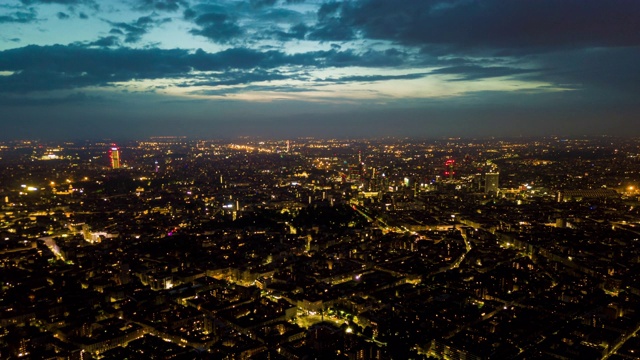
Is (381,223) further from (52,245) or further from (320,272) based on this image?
(52,245)

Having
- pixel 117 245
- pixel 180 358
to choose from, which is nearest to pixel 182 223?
pixel 117 245

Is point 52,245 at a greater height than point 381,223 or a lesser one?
greater

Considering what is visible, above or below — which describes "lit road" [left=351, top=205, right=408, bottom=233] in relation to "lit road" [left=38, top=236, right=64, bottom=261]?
below

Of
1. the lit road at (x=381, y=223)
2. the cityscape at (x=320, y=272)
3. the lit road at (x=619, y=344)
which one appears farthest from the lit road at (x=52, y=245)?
the lit road at (x=619, y=344)

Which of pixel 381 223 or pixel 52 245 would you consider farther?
pixel 381 223

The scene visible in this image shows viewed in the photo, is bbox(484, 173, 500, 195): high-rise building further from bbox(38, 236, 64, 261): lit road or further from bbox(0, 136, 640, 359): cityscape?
bbox(38, 236, 64, 261): lit road

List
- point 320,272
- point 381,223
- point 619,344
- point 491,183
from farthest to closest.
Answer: point 491,183 → point 381,223 → point 320,272 → point 619,344

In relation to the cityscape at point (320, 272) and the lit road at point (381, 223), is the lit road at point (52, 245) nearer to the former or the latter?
the cityscape at point (320, 272)

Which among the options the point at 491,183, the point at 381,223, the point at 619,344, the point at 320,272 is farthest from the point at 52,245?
the point at 491,183

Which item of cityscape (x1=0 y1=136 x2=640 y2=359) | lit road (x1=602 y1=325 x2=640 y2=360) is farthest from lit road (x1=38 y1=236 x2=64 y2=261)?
lit road (x1=602 y1=325 x2=640 y2=360)

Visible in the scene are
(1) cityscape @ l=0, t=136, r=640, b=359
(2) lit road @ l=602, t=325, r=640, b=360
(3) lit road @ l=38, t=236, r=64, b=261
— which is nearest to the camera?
(2) lit road @ l=602, t=325, r=640, b=360
